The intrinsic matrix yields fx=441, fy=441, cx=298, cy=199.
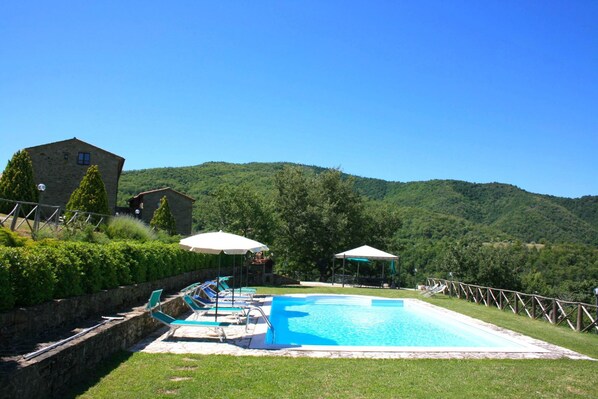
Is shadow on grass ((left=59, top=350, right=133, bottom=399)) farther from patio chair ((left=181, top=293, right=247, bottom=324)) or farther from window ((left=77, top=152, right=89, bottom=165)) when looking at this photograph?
window ((left=77, top=152, right=89, bottom=165))

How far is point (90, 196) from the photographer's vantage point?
1883 cm

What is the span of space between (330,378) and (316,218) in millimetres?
26245

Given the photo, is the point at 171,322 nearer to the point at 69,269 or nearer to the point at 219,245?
the point at 219,245

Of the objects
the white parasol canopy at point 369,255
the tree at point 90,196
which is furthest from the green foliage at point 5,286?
the white parasol canopy at point 369,255

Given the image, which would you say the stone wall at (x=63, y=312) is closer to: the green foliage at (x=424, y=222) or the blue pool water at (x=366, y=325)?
the blue pool water at (x=366, y=325)

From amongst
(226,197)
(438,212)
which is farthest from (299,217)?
(438,212)

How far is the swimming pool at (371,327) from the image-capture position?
32.4 ft

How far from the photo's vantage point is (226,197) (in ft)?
103

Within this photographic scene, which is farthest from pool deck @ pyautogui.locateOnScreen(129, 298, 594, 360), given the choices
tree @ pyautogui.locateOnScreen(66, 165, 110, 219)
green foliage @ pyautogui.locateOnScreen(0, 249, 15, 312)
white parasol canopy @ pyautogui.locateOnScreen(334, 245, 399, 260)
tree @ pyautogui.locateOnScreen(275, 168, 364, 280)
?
tree @ pyautogui.locateOnScreen(275, 168, 364, 280)

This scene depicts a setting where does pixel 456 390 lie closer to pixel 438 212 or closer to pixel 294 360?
pixel 294 360

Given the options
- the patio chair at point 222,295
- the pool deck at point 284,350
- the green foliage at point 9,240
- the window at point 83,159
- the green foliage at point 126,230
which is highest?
the window at point 83,159

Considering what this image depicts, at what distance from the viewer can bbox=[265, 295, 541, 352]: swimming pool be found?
9867mm

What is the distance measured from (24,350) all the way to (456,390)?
5136 millimetres

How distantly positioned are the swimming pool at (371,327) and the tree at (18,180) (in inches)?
424
